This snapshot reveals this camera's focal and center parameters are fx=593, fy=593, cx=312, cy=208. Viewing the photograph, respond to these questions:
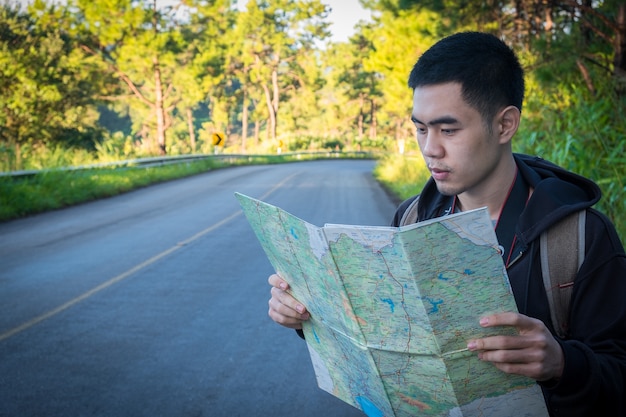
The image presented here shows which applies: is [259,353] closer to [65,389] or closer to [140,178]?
[65,389]

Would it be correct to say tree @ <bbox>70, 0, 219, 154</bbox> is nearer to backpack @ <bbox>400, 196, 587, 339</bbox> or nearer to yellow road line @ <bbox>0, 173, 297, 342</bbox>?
yellow road line @ <bbox>0, 173, 297, 342</bbox>

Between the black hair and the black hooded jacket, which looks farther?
the black hair

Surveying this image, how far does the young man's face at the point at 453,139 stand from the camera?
61.8 inches

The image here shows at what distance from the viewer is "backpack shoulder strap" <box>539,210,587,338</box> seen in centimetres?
144

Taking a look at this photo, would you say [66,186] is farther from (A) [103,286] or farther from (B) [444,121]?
(B) [444,121]

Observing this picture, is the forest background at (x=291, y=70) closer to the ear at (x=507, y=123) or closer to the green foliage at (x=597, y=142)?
the green foliage at (x=597, y=142)

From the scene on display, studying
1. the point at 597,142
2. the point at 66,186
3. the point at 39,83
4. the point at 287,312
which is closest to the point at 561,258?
the point at 287,312

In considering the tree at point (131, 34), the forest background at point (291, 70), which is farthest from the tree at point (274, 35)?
the tree at point (131, 34)

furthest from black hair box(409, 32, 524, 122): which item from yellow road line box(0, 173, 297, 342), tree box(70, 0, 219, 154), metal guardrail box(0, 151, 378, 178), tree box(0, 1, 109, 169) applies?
tree box(70, 0, 219, 154)

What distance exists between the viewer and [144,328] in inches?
204

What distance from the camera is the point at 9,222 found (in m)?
11.5

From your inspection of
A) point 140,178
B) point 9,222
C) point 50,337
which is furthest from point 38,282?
point 140,178

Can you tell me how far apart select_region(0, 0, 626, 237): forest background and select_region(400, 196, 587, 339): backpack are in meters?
4.49

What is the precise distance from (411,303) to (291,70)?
55841 mm
